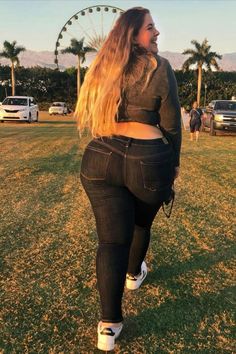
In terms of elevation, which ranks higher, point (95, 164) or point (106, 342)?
point (95, 164)

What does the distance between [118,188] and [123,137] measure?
29cm

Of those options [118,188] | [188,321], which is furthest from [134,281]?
[118,188]

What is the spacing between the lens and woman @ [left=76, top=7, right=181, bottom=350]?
8.08ft

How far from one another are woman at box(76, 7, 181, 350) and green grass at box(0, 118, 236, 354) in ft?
1.23

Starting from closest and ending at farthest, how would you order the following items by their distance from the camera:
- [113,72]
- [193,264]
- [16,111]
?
[113,72] < [193,264] < [16,111]

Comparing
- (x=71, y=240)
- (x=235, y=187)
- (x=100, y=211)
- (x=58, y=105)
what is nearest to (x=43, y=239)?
(x=71, y=240)

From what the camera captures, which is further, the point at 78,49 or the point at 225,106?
the point at 78,49

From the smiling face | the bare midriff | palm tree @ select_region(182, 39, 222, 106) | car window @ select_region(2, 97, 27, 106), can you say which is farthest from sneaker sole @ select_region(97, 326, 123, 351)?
palm tree @ select_region(182, 39, 222, 106)

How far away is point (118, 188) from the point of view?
8.37 ft

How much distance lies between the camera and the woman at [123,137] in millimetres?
2463

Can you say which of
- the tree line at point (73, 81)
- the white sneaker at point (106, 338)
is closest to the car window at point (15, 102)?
the white sneaker at point (106, 338)

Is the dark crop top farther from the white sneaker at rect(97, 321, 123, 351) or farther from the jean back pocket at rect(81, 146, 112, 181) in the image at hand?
the white sneaker at rect(97, 321, 123, 351)

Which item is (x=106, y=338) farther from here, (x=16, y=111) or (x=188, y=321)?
(x=16, y=111)

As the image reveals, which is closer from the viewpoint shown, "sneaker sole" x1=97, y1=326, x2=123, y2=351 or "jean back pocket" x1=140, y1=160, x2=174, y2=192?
"jean back pocket" x1=140, y1=160, x2=174, y2=192
